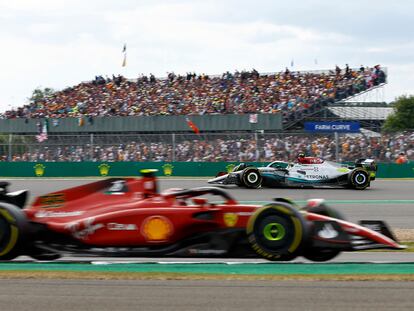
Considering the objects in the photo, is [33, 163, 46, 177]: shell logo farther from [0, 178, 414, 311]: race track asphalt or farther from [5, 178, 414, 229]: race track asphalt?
[0, 178, 414, 311]: race track asphalt

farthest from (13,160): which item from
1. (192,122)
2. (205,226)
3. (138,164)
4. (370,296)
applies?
(370,296)

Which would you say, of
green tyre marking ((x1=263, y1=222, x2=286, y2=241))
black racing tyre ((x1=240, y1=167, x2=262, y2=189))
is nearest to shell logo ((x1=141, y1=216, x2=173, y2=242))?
green tyre marking ((x1=263, y1=222, x2=286, y2=241))

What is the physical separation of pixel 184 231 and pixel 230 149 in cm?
1910

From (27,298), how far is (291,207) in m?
2.88

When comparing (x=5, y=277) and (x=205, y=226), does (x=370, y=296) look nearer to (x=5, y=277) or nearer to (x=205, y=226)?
(x=205, y=226)

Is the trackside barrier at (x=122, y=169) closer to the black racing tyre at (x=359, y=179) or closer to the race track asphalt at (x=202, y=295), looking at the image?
the black racing tyre at (x=359, y=179)

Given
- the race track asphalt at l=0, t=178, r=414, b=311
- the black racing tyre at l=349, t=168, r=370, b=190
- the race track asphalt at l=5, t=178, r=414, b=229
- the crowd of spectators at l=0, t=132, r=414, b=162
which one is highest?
the crowd of spectators at l=0, t=132, r=414, b=162

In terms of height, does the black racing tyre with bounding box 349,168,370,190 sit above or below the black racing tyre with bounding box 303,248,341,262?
above

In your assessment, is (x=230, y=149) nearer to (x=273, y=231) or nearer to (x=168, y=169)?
(x=168, y=169)

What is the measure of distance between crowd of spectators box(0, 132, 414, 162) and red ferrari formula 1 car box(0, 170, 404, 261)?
1817 centimetres

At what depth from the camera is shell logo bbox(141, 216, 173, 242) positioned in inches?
281

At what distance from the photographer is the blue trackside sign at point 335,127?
27953 mm

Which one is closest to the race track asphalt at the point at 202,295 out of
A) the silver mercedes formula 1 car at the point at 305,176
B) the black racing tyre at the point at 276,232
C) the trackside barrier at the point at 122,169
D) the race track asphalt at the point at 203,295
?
the race track asphalt at the point at 203,295

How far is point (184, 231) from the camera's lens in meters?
7.19
